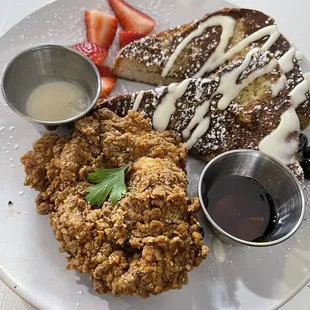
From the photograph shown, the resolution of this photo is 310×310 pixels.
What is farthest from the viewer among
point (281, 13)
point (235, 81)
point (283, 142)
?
point (281, 13)

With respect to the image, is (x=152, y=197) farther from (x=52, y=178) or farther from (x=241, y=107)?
(x=241, y=107)

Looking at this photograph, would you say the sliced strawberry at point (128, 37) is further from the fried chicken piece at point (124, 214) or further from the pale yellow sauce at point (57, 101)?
the fried chicken piece at point (124, 214)

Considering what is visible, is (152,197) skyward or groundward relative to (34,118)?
skyward

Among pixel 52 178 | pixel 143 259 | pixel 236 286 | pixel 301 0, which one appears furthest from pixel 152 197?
pixel 301 0

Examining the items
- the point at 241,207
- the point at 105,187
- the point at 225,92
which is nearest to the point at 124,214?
the point at 105,187

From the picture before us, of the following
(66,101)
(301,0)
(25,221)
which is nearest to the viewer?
(25,221)

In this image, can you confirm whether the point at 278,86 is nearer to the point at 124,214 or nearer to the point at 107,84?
A: the point at 107,84

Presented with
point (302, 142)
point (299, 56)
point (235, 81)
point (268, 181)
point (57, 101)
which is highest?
point (299, 56)
